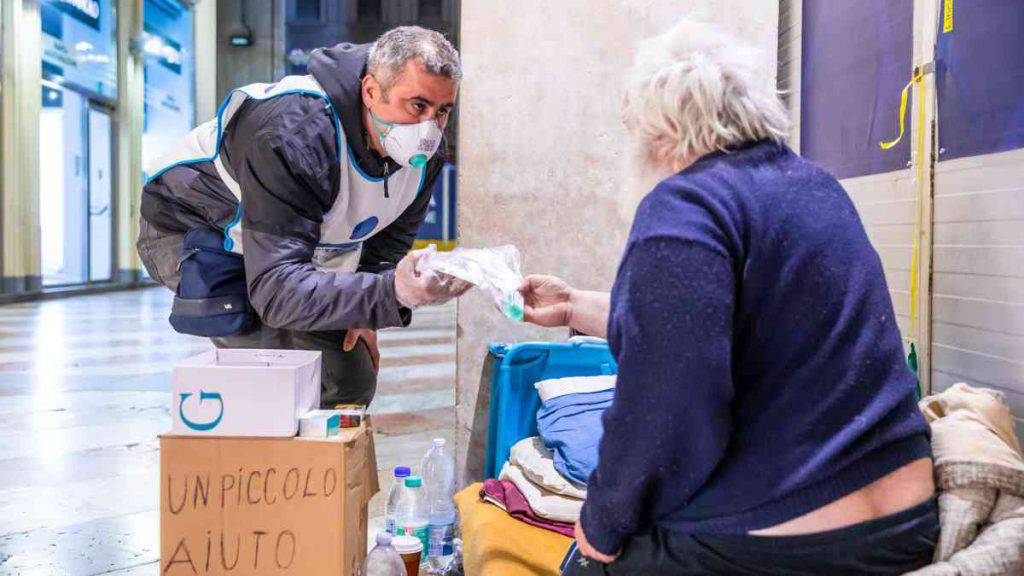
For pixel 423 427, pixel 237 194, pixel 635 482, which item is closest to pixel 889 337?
pixel 635 482

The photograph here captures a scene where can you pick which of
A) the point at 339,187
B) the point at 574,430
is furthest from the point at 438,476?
the point at 339,187

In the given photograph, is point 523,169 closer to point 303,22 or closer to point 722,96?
point 722,96

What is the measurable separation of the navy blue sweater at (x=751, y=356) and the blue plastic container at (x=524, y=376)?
1.42 meters

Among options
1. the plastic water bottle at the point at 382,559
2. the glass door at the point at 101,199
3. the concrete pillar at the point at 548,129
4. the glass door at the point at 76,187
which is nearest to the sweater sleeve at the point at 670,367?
the plastic water bottle at the point at 382,559

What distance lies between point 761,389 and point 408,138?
144cm

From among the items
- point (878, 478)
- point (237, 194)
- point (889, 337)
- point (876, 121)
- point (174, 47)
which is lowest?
point (878, 478)

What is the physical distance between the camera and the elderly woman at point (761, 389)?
46.3 inches

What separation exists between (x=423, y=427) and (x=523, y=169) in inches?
74.2

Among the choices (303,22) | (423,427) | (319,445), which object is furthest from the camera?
(303,22)

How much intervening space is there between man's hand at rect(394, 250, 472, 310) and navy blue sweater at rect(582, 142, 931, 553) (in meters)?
0.87

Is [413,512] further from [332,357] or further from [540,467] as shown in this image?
[540,467]

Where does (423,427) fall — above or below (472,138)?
below

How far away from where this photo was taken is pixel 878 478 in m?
1.22

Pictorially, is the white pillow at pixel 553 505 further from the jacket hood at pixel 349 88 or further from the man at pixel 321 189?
the jacket hood at pixel 349 88
